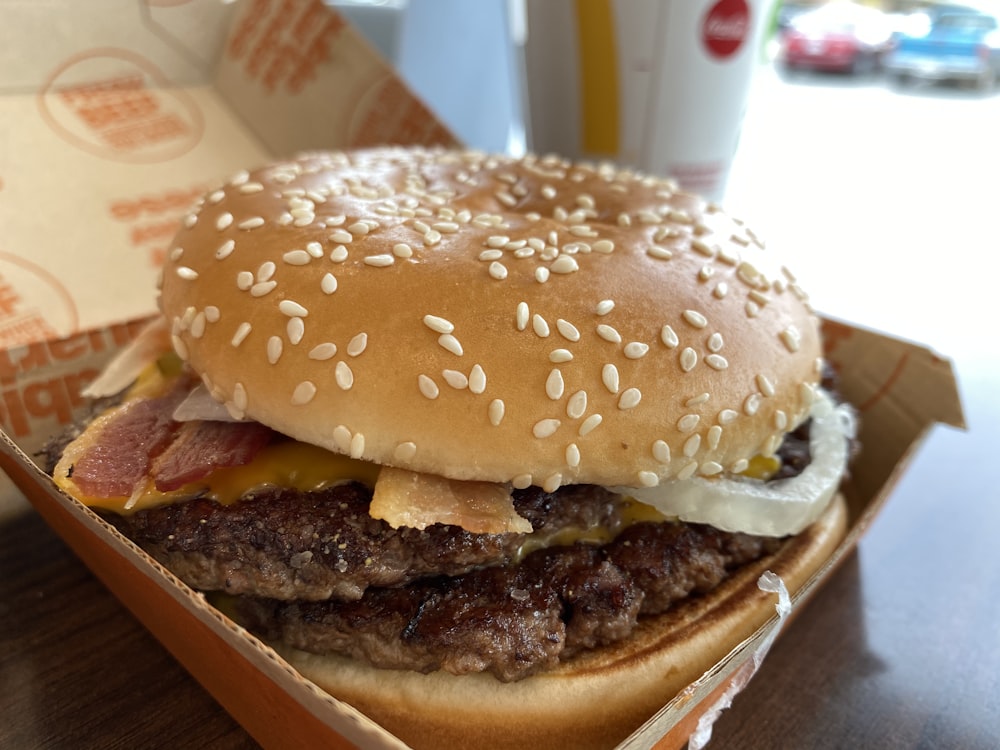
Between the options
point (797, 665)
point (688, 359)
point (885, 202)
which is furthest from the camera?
point (885, 202)

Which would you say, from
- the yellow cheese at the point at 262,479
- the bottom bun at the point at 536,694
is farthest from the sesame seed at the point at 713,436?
the yellow cheese at the point at 262,479

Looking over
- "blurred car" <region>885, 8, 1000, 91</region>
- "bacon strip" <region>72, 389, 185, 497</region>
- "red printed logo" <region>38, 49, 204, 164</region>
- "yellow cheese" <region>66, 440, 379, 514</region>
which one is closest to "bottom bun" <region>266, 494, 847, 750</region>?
"yellow cheese" <region>66, 440, 379, 514</region>

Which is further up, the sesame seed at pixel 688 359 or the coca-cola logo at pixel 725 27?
the coca-cola logo at pixel 725 27

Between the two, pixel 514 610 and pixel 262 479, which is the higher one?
pixel 262 479

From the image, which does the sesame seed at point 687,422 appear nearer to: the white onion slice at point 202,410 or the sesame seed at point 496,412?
the sesame seed at point 496,412

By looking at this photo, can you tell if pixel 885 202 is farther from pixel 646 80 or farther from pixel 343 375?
pixel 343 375

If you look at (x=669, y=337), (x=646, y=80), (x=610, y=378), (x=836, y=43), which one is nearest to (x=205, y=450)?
(x=610, y=378)

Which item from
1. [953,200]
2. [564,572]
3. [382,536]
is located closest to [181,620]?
[382,536]
